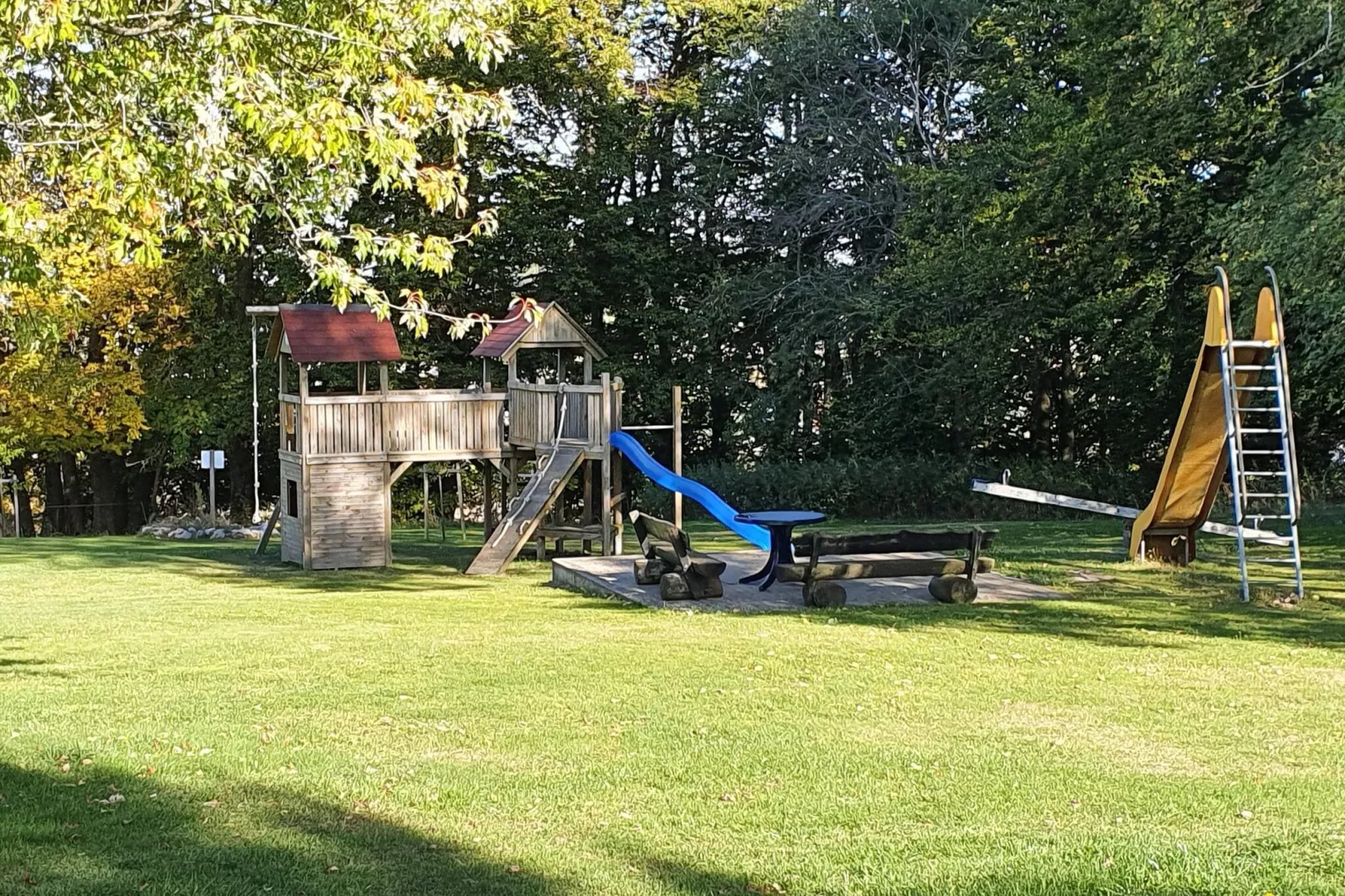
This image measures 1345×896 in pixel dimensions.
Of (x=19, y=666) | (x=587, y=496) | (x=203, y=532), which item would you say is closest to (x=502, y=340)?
(x=587, y=496)

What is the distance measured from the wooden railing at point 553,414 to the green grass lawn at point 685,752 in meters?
6.98

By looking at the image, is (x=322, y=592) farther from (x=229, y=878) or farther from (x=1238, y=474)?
(x=229, y=878)

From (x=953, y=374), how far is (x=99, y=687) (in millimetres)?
22861

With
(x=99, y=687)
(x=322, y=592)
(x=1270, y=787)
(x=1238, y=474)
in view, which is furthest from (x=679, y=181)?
(x=1270, y=787)

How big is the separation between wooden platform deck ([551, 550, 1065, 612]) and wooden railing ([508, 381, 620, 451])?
3282 millimetres

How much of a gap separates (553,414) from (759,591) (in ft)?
23.7

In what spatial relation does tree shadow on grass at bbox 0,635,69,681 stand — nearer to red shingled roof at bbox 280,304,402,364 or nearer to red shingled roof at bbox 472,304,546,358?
red shingled roof at bbox 280,304,402,364

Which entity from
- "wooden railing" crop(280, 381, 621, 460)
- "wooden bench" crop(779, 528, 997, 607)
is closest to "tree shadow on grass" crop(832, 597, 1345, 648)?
"wooden bench" crop(779, 528, 997, 607)

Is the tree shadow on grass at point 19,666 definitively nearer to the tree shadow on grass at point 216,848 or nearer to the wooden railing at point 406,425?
the tree shadow on grass at point 216,848

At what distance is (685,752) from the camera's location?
7641mm

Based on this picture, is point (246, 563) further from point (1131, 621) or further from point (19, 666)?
point (1131, 621)

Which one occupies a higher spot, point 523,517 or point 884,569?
point 523,517

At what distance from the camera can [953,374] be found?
30.2 metres

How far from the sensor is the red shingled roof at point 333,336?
22109mm
